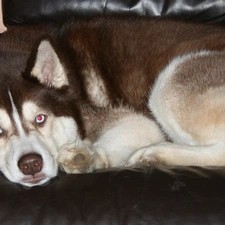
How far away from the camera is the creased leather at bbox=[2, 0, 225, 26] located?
3.23 metres

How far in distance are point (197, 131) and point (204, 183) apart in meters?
0.54

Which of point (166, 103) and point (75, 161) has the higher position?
point (166, 103)

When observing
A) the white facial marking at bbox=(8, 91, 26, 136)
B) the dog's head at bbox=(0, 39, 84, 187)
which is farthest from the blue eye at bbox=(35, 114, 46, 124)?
the white facial marking at bbox=(8, 91, 26, 136)

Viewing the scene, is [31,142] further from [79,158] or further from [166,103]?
[166,103]

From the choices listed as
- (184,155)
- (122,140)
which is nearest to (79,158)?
(122,140)

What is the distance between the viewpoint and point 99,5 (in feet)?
10.7

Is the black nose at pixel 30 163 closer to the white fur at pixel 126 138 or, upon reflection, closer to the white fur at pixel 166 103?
the white fur at pixel 126 138

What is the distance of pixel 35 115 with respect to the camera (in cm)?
240

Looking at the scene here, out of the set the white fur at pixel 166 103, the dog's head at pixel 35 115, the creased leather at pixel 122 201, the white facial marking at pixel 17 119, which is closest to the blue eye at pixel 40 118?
the dog's head at pixel 35 115

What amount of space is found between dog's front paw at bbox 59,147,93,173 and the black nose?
22 cm

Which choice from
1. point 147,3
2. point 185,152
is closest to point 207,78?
point 185,152

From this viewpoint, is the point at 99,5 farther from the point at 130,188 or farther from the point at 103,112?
the point at 130,188

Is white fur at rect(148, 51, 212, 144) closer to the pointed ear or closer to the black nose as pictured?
the pointed ear

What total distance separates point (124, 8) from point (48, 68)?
0.98 metres
